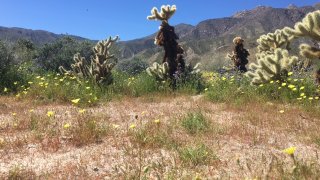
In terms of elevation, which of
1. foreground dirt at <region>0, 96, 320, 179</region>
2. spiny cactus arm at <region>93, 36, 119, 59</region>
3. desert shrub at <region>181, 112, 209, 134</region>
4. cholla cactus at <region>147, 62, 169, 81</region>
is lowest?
foreground dirt at <region>0, 96, 320, 179</region>

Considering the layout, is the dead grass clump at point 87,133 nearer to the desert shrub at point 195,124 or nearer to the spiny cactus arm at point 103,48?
the desert shrub at point 195,124

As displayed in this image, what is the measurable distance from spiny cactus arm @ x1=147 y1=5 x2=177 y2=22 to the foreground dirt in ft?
17.3

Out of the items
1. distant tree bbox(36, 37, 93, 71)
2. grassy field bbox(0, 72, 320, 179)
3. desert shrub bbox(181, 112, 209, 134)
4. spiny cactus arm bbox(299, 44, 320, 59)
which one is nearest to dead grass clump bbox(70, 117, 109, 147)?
grassy field bbox(0, 72, 320, 179)

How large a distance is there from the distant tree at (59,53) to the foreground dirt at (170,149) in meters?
9.45

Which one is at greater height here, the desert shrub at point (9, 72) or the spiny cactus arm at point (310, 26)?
the spiny cactus arm at point (310, 26)

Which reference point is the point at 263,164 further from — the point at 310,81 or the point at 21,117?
the point at 310,81

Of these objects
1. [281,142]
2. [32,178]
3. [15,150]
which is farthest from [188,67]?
[32,178]

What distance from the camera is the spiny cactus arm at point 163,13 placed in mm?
13203

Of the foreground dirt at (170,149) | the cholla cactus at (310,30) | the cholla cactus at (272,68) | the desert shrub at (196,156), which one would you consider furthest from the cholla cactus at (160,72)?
the desert shrub at (196,156)

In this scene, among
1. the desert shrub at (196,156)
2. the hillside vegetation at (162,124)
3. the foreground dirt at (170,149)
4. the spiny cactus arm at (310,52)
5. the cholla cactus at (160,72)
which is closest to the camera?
the foreground dirt at (170,149)

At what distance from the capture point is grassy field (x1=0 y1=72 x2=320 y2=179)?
4.55 meters

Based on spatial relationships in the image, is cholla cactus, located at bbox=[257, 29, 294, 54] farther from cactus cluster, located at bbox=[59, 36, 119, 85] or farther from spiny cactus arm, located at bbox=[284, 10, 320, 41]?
cactus cluster, located at bbox=[59, 36, 119, 85]

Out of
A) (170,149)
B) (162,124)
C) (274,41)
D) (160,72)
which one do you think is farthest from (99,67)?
(170,149)

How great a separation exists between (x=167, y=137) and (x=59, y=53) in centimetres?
1376
